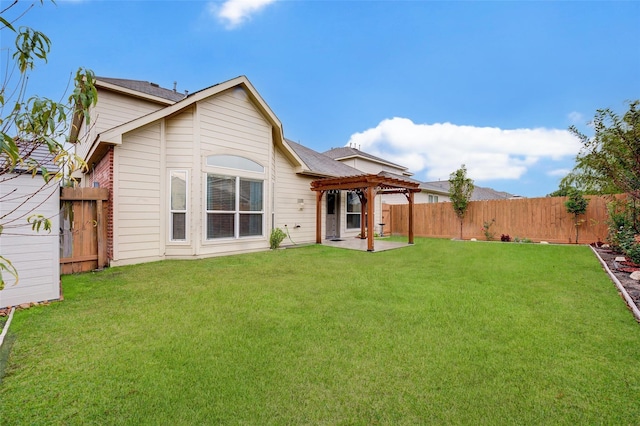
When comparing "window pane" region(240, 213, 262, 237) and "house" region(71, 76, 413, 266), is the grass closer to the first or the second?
"house" region(71, 76, 413, 266)

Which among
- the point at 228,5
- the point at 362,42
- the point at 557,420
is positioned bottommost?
the point at 557,420

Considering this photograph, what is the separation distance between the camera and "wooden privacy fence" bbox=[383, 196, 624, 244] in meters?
11.1

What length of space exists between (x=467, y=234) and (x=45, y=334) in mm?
15162

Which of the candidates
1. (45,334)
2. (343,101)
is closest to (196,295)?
(45,334)

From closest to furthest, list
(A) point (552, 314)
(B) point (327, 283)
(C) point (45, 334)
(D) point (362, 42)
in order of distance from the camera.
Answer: (C) point (45, 334)
(A) point (552, 314)
(B) point (327, 283)
(D) point (362, 42)

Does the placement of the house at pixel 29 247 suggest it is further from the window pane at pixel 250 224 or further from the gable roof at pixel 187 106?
the window pane at pixel 250 224

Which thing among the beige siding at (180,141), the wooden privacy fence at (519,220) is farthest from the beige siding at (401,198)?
the beige siding at (180,141)

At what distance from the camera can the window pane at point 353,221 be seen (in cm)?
1407

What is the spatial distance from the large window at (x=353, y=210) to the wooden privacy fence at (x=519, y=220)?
3522 mm

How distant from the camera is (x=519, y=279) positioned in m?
6.02

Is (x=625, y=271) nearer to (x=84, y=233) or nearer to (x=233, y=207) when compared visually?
(x=233, y=207)

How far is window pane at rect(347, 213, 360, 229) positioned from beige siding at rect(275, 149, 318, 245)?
239 cm

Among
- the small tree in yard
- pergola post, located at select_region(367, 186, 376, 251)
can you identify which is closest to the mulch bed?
the small tree in yard

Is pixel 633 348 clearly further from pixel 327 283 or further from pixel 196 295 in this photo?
pixel 196 295
